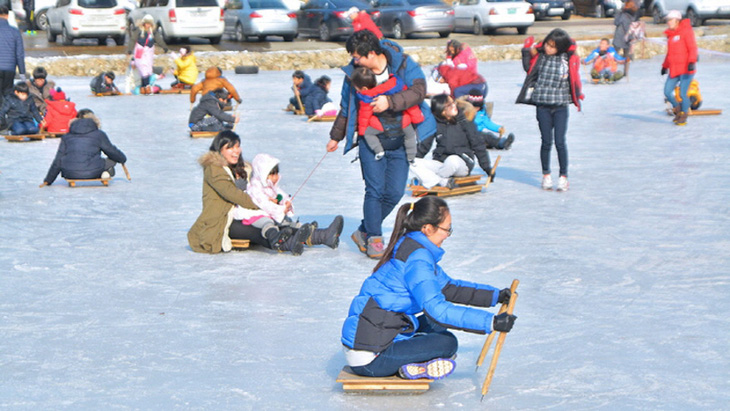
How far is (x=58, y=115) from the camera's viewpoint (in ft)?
48.1

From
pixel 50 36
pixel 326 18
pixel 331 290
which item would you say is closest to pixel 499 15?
pixel 326 18

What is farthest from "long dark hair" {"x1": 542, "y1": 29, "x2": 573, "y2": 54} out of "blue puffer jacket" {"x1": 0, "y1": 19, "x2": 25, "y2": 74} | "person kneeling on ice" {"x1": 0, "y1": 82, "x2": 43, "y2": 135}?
"blue puffer jacket" {"x1": 0, "y1": 19, "x2": 25, "y2": 74}

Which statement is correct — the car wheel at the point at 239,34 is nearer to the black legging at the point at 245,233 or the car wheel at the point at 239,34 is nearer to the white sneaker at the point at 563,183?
the white sneaker at the point at 563,183

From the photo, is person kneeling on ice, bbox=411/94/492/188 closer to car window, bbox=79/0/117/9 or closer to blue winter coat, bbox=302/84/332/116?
blue winter coat, bbox=302/84/332/116

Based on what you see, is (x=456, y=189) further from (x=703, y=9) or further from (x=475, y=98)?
(x=703, y=9)

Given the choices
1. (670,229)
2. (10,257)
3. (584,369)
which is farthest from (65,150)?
(584,369)

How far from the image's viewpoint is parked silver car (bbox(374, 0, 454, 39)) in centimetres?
3005

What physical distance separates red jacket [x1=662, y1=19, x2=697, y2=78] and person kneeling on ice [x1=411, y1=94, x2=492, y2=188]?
5025 mm

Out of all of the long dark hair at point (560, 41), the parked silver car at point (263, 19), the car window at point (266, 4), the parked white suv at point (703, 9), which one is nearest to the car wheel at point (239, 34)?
the parked silver car at point (263, 19)

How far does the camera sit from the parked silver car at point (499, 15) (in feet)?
101

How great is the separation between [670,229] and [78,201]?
542 cm

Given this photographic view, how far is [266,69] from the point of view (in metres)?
26.6

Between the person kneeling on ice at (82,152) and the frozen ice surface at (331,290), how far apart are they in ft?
0.67

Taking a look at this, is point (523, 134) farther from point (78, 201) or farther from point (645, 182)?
point (78, 201)
